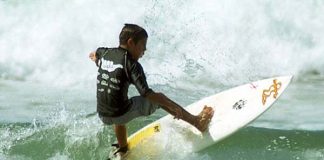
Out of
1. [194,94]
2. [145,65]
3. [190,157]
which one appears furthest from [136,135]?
[145,65]

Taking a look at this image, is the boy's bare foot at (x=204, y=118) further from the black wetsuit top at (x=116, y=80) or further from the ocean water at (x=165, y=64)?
the black wetsuit top at (x=116, y=80)

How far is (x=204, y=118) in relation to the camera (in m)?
5.13

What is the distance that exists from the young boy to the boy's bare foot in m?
0.11

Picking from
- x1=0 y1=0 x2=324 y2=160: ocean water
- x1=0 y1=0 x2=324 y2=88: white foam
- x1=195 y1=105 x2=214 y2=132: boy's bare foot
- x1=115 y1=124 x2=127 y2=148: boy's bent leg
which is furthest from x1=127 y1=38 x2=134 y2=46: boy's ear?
x1=0 y1=0 x2=324 y2=88: white foam

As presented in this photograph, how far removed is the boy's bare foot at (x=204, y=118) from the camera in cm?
509

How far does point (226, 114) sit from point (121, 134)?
2.69 ft

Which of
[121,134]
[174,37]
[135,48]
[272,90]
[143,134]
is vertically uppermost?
[135,48]

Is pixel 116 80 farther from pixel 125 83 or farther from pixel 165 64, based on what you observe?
pixel 165 64

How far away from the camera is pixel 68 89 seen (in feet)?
26.9

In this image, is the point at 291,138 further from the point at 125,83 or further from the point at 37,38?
the point at 37,38

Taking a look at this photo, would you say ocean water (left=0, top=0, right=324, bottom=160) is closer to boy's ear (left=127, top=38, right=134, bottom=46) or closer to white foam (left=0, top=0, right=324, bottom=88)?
white foam (left=0, top=0, right=324, bottom=88)

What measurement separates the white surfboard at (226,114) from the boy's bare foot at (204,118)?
0.15 feet

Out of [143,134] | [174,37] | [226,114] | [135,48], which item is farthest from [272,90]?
[174,37]

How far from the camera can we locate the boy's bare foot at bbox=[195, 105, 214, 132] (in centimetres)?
509
